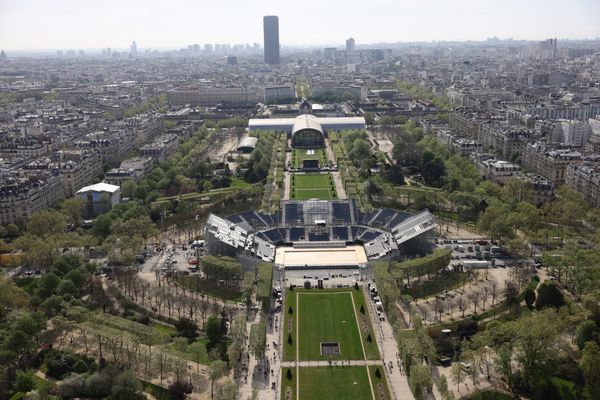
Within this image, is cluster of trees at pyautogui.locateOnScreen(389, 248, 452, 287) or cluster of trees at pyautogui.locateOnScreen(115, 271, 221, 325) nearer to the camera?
cluster of trees at pyautogui.locateOnScreen(115, 271, 221, 325)

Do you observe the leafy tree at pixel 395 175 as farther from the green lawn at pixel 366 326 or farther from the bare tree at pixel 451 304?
the bare tree at pixel 451 304

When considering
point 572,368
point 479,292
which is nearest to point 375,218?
point 479,292

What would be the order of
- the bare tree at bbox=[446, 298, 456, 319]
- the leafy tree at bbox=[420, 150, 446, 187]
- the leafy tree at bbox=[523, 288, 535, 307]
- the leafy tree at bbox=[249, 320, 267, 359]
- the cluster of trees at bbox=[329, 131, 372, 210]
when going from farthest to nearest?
the leafy tree at bbox=[420, 150, 446, 187] < the cluster of trees at bbox=[329, 131, 372, 210] < the bare tree at bbox=[446, 298, 456, 319] < the leafy tree at bbox=[523, 288, 535, 307] < the leafy tree at bbox=[249, 320, 267, 359]

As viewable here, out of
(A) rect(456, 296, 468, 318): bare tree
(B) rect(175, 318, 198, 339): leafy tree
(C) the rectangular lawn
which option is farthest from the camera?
(A) rect(456, 296, 468, 318): bare tree

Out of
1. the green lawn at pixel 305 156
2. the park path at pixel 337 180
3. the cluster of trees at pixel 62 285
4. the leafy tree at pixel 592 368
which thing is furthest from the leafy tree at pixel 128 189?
the leafy tree at pixel 592 368

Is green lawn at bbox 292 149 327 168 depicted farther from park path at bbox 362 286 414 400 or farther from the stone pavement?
the stone pavement

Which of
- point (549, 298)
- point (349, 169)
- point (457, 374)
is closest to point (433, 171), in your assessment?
point (349, 169)

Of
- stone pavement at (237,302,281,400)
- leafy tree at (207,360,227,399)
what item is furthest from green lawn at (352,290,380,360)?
leafy tree at (207,360,227,399)
